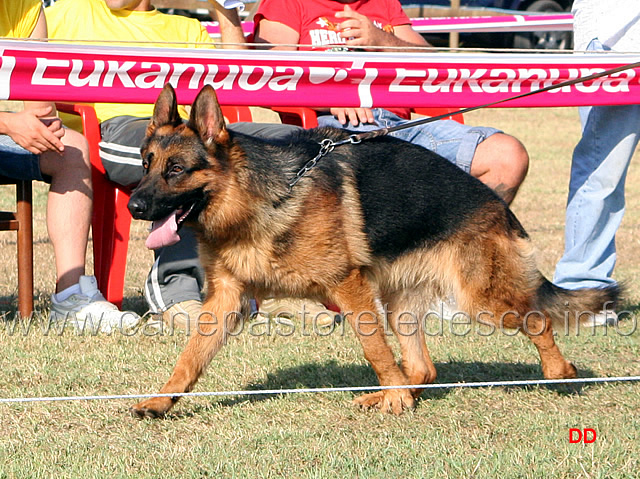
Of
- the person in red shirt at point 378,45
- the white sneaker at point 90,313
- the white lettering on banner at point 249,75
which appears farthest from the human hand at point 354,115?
the white sneaker at point 90,313

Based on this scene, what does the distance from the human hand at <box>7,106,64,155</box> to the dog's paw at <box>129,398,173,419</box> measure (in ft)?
6.03

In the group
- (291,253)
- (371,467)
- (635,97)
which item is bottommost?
(371,467)

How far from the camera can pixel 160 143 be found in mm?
3574

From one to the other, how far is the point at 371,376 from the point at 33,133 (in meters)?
2.26

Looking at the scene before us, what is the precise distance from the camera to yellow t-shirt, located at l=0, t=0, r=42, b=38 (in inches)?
205

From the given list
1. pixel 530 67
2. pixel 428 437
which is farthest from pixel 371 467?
pixel 530 67

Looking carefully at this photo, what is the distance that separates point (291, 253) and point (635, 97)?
291 centimetres

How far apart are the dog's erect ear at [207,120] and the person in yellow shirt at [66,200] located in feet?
5.88

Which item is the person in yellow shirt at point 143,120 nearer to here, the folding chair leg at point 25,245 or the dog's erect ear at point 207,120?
the folding chair leg at point 25,245

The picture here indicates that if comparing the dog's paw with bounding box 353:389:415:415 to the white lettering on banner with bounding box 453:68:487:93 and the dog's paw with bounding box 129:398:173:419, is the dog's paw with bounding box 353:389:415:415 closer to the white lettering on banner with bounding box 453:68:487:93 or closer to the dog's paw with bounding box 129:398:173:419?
the dog's paw with bounding box 129:398:173:419

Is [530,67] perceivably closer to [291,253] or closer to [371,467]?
[291,253]

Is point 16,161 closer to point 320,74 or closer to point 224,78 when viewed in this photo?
point 224,78

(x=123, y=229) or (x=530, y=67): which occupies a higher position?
(x=530, y=67)

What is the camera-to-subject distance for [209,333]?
12.7 feet
